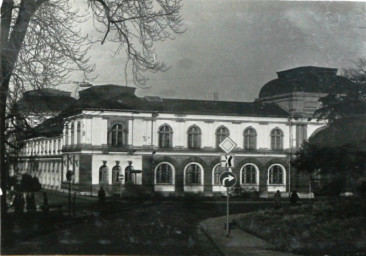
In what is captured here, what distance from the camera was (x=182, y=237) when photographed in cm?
979

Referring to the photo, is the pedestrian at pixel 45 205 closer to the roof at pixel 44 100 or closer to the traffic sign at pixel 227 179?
the roof at pixel 44 100

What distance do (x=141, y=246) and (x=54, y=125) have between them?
2.69 meters

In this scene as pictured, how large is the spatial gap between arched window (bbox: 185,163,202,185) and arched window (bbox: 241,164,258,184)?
2.75 ft

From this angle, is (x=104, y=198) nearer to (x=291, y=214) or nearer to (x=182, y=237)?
(x=182, y=237)

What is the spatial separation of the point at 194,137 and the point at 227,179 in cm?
98

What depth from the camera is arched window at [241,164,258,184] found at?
31.1 feet

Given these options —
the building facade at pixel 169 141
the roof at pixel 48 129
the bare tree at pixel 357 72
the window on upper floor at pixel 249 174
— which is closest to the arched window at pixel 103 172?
the building facade at pixel 169 141

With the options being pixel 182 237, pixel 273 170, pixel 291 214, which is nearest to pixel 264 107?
pixel 273 170

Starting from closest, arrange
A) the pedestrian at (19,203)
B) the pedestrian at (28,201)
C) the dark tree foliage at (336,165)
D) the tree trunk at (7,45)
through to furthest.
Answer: the tree trunk at (7,45) < the pedestrian at (19,203) < the pedestrian at (28,201) < the dark tree foliage at (336,165)

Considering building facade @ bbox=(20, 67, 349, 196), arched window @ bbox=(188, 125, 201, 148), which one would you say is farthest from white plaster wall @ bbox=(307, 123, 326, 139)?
arched window @ bbox=(188, 125, 201, 148)

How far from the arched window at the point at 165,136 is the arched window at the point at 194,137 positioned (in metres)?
0.37

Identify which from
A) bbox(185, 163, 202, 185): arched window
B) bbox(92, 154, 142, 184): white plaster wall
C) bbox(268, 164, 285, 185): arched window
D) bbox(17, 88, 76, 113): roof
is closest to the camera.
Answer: bbox(92, 154, 142, 184): white plaster wall

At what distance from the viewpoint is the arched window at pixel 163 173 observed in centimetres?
918

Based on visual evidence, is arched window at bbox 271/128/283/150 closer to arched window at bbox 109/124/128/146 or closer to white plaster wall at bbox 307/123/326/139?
white plaster wall at bbox 307/123/326/139
